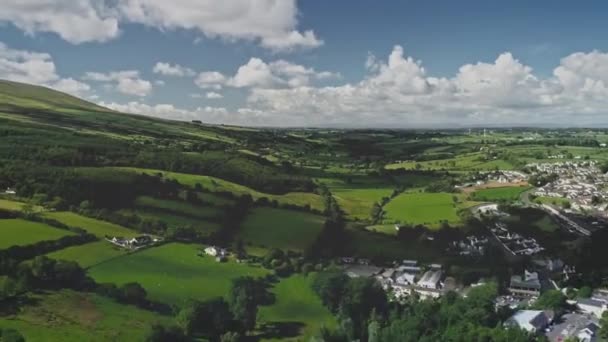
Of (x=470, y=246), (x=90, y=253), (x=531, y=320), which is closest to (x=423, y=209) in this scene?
(x=470, y=246)

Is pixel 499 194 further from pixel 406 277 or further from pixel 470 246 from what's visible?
Result: pixel 406 277

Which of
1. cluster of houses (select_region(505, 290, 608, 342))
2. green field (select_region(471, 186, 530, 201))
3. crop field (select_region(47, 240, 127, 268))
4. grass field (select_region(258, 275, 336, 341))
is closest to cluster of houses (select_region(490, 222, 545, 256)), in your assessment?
green field (select_region(471, 186, 530, 201))

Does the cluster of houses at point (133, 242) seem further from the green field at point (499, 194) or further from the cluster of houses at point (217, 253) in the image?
the green field at point (499, 194)

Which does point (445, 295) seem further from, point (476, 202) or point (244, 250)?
point (476, 202)

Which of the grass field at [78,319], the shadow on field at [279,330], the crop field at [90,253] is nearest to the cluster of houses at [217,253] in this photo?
the crop field at [90,253]

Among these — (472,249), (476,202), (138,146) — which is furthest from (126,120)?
(472,249)
